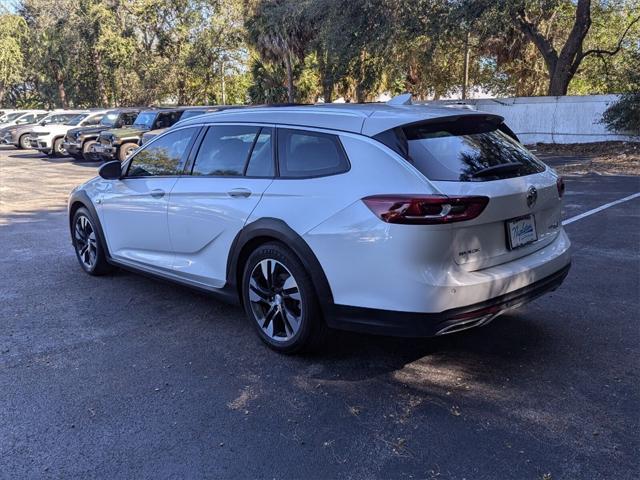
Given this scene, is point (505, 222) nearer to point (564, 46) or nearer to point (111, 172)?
point (111, 172)

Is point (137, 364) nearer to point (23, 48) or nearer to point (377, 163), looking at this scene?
point (377, 163)

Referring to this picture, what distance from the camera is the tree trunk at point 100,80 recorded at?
1561 inches

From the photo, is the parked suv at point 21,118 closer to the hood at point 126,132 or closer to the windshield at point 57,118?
the windshield at point 57,118

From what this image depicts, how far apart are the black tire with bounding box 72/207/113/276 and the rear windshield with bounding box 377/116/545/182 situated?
141 inches

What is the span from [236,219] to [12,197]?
1046 cm

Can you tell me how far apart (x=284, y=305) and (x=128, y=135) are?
15887 mm

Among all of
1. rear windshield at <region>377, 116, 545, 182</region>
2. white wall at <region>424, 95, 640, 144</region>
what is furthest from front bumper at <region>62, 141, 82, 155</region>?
rear windshield at <region>377, 116, 545, 182</region>

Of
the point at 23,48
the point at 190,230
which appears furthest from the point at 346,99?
the point at 190,230

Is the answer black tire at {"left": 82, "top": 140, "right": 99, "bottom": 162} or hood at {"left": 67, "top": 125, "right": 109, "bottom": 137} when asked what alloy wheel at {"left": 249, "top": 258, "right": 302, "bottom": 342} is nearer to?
black tire at {"left": 82, "top": 140, "right": 99, "bottom": 162}

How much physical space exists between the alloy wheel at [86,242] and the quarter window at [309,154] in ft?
9.29

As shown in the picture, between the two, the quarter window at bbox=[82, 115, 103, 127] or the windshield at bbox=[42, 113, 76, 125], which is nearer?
the quarter window at bbox=[82, 115, 103, 127]

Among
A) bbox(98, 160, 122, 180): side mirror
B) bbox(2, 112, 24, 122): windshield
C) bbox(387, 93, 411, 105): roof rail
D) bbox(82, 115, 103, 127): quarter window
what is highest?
bbox(2, 112, 24, 122): windshield

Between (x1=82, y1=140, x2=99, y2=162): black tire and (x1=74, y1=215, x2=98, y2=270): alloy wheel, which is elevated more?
(x1=82, y1=140, x2=99, y2=162): black tire

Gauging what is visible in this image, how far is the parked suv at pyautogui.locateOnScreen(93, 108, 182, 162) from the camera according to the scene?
60.0 feet
